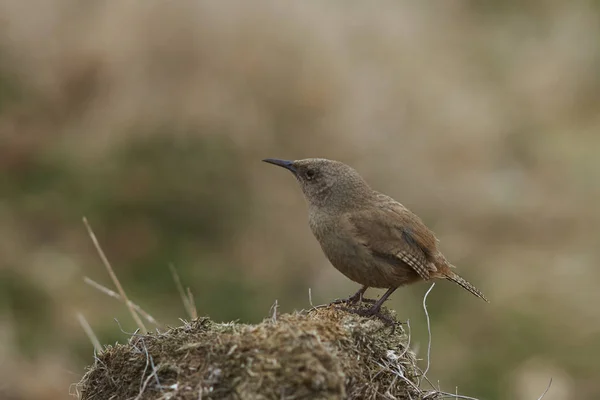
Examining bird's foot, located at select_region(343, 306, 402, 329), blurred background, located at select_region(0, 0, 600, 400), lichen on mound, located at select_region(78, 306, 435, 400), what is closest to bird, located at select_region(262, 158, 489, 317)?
bird's foot, located at select_region(343, 306, 402, 329)

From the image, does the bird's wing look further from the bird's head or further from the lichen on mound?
the lichen on mound

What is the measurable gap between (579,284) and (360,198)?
7.02m

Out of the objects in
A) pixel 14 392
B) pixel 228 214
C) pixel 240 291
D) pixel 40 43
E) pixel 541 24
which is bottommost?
pixel 14 392

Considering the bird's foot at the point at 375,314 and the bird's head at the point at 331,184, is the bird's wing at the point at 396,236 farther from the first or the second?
the bird's foot at the point at 375,314

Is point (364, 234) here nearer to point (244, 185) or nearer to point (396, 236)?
point (396, 236)

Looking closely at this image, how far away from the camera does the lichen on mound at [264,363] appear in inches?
110

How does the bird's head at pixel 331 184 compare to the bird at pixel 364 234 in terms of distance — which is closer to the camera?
the bird at pixel 364 234

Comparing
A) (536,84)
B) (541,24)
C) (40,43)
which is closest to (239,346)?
(40,43)

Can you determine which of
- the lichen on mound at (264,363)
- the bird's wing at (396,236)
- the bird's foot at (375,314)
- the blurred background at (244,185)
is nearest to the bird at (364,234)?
the bird's wing at (396,236)

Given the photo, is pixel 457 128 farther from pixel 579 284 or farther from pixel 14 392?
pixel 14 392

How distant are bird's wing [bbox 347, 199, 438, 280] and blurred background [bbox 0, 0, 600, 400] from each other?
4225 millimetres

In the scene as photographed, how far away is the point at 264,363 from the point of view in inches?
111

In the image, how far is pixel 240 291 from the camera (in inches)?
370

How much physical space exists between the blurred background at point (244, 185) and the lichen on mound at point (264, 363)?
496 cm
